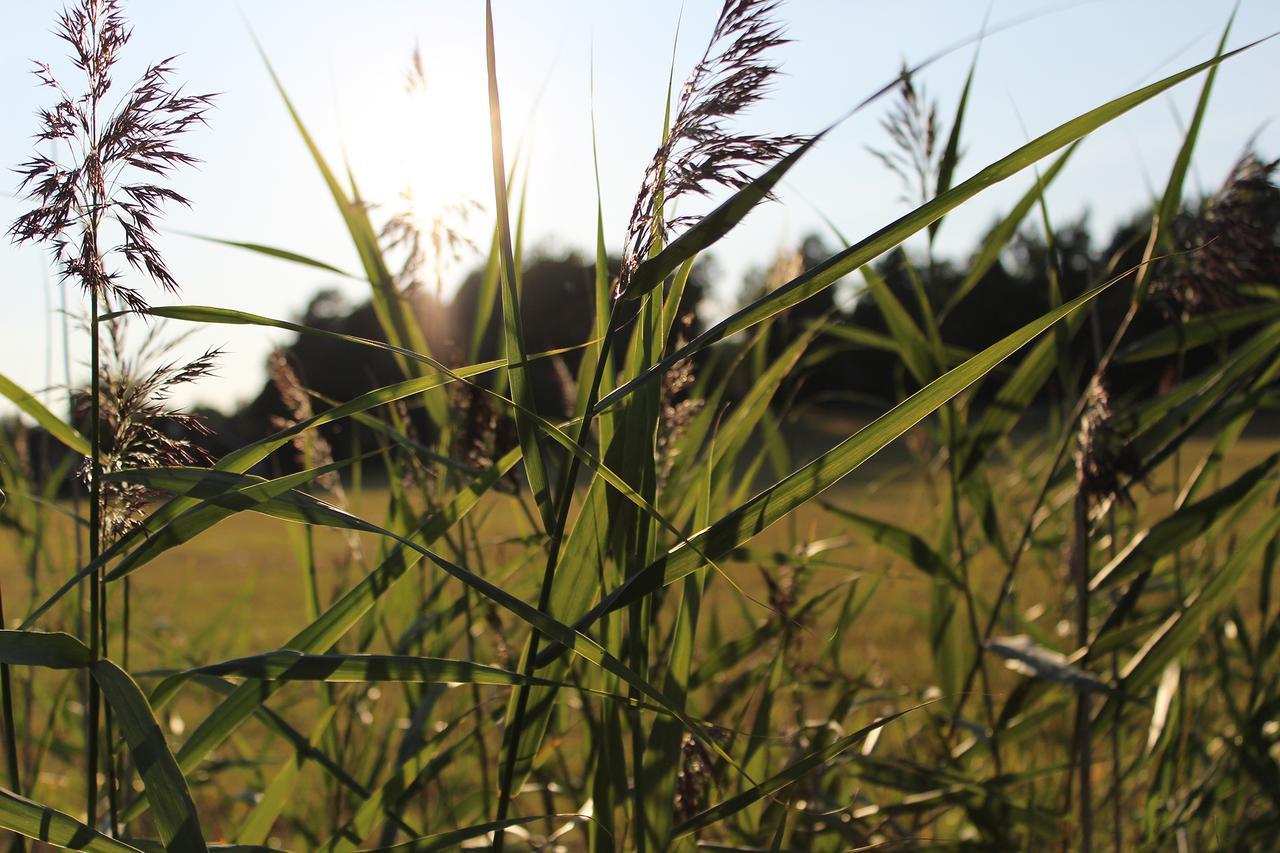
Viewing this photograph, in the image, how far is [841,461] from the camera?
0.64 m

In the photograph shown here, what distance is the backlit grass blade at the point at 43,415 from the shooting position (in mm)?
783

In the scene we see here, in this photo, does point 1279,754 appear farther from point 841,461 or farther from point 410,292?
point 410,292

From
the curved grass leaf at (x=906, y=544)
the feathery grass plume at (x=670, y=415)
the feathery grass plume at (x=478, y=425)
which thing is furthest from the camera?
the curved grass leaf at (x=906, y=544)

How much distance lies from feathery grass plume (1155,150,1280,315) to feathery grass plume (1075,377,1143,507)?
0.63ft

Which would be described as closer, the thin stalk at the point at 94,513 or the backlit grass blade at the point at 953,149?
the thin stalk at the point at 94,513

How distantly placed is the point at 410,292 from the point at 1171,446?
31.7 inches

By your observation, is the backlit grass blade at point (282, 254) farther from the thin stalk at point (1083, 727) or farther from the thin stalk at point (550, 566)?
the thin stalk at point (1083, 727)

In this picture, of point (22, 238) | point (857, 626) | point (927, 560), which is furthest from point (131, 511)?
point (857, 626)

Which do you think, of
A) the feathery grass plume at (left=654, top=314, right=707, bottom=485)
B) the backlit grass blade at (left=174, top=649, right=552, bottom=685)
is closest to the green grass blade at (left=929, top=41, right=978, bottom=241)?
the feathery grass plume at (left=654, top=314, right=707, bottom=485)

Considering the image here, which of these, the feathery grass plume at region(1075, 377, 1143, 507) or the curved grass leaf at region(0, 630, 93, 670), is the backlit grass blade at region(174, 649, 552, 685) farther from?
the feathery grass plume at region(1075, 377, 1143, 507)

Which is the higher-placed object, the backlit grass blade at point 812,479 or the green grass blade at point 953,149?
the green grass blade at point 953,149

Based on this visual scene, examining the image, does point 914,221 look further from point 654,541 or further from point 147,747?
point 147,747

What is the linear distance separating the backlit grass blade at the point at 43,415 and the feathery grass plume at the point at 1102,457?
89 centimetres

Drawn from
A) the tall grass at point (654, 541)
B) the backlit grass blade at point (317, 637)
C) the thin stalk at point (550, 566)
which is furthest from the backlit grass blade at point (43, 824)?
the thin stalk at point (550, 566)
